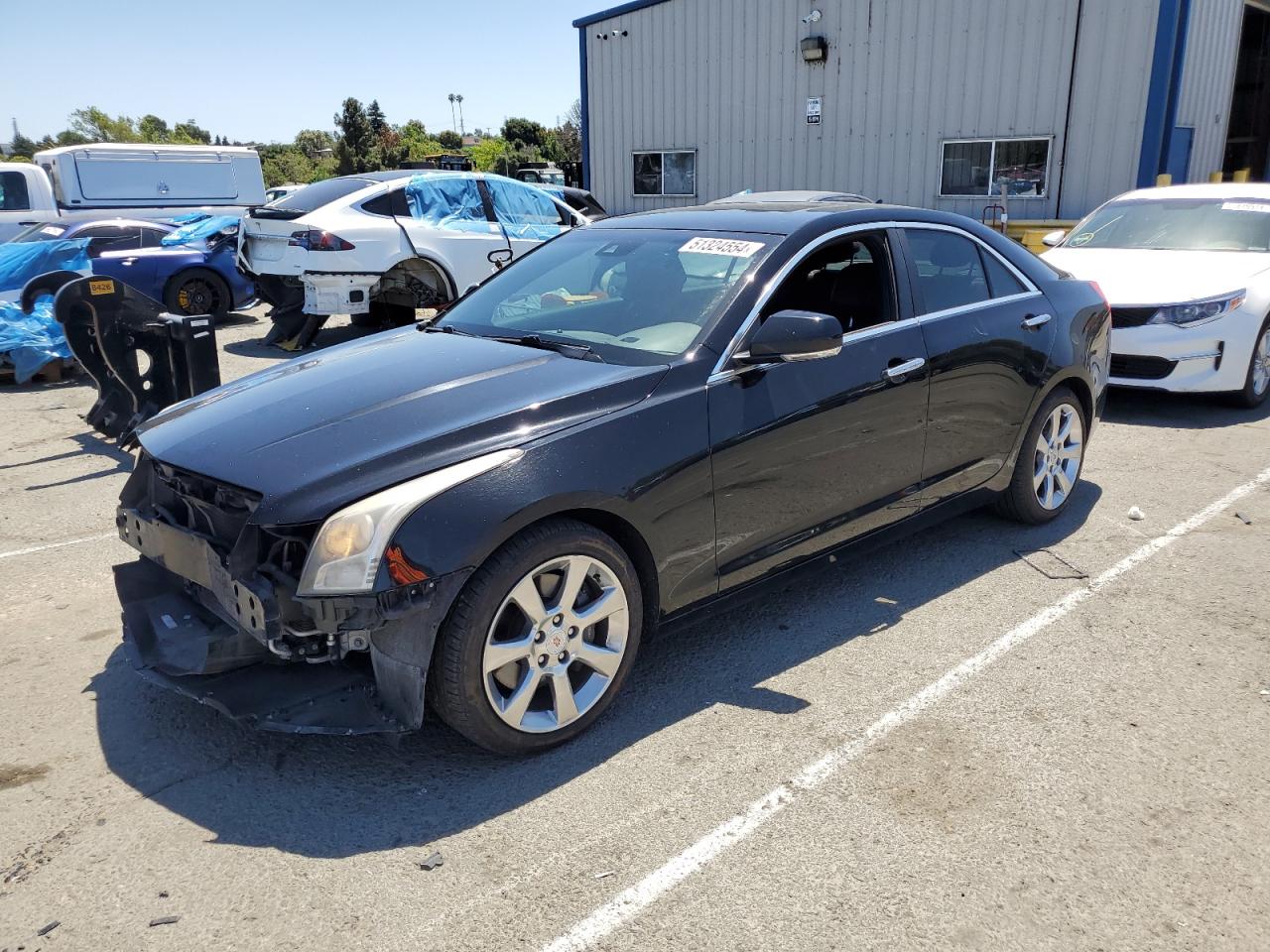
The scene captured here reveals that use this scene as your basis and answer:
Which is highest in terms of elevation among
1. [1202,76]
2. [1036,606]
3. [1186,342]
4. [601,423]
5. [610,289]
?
[1202,76]

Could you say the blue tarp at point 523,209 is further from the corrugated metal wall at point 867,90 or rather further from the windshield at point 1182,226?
the corrugated metal wall at point 867,90

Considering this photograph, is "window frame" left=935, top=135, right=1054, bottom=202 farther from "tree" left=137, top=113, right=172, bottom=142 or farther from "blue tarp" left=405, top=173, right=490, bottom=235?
"tree" left=137, top=113, right=172, bottom=142

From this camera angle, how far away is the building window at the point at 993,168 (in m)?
14.0

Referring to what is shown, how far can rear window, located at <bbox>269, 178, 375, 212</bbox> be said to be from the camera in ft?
32.9

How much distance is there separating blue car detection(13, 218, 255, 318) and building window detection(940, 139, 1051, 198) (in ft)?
33.2

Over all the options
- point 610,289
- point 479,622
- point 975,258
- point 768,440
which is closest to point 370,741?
point 479,622

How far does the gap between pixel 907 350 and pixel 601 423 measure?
1.62 m

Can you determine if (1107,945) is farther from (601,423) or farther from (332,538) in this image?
(332,538)

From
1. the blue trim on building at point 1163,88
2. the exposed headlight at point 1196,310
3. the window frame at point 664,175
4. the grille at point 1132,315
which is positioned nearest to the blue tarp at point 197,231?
the window frame at point 664,175

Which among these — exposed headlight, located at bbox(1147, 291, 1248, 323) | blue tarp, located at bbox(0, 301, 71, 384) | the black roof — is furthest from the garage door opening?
blue tarp, located at bbox(0, 301, 71, 384)

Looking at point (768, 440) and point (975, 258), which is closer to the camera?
point (768, 440)

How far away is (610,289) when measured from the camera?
13.3 ft

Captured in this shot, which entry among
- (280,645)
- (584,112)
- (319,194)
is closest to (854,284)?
(280,645)

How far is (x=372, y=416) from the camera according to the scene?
3203 mm
